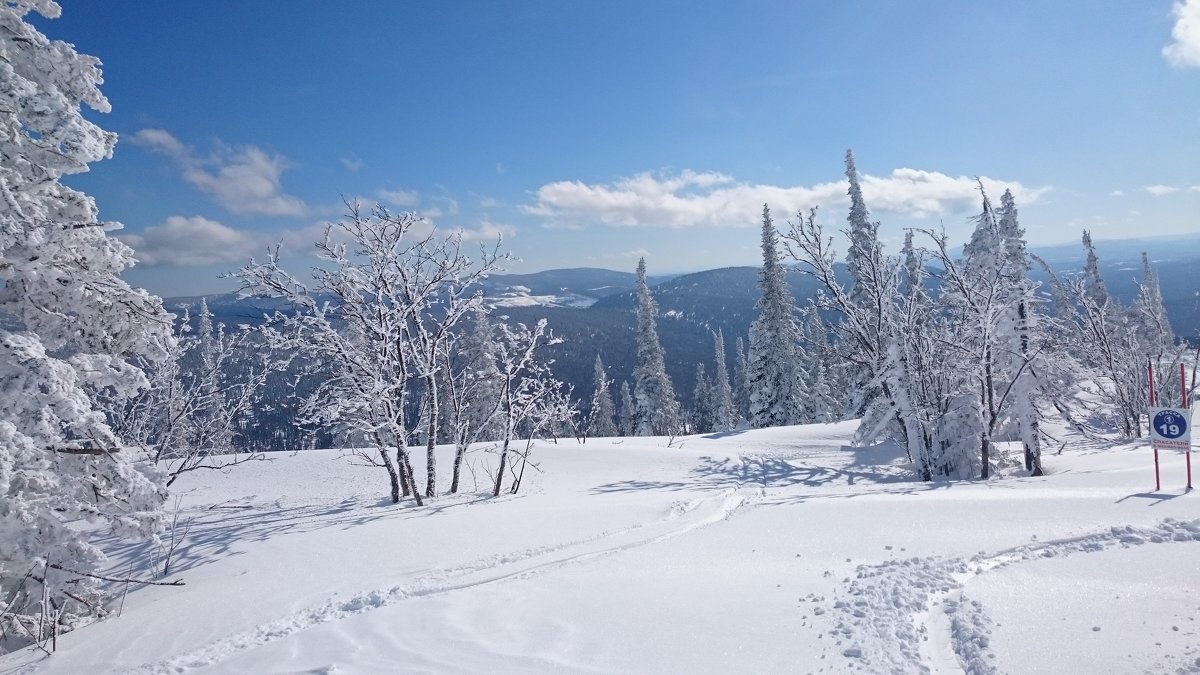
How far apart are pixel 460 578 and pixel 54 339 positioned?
5.58 meters

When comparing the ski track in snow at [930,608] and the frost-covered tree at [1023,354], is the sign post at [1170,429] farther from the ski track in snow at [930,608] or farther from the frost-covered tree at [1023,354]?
the frost-covered tree at [1023,354]

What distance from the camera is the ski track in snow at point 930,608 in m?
4.57

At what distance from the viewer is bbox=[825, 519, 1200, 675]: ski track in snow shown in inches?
180

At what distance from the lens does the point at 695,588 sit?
6121mm

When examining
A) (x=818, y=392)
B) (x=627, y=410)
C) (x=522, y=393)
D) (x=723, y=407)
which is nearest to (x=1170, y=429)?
(x=522, y=393)

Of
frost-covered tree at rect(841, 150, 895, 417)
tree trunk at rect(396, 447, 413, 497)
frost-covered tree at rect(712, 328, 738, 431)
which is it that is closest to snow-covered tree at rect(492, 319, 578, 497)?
tree trunk at rect(396, 447, 413, 497)

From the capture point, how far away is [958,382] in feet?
49.6

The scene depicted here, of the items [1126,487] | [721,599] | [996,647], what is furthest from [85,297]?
[1126,487]

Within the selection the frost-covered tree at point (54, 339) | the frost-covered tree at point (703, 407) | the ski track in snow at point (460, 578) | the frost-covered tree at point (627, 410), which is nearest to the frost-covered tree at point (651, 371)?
the frost-covered tree at point (627, 410)

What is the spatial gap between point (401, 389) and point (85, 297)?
618cm

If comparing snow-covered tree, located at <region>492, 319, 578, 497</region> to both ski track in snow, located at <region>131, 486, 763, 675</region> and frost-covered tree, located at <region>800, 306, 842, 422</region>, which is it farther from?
frost-covered tree, located at <region>800, 306, 842, 422</region>

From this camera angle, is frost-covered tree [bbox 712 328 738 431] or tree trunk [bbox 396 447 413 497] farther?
frost-covered tree [bbox 712 328 738 431]

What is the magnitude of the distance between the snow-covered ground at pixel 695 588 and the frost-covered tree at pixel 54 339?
92 cm

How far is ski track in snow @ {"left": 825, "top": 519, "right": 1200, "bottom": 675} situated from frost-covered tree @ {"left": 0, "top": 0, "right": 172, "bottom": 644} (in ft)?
26.5
